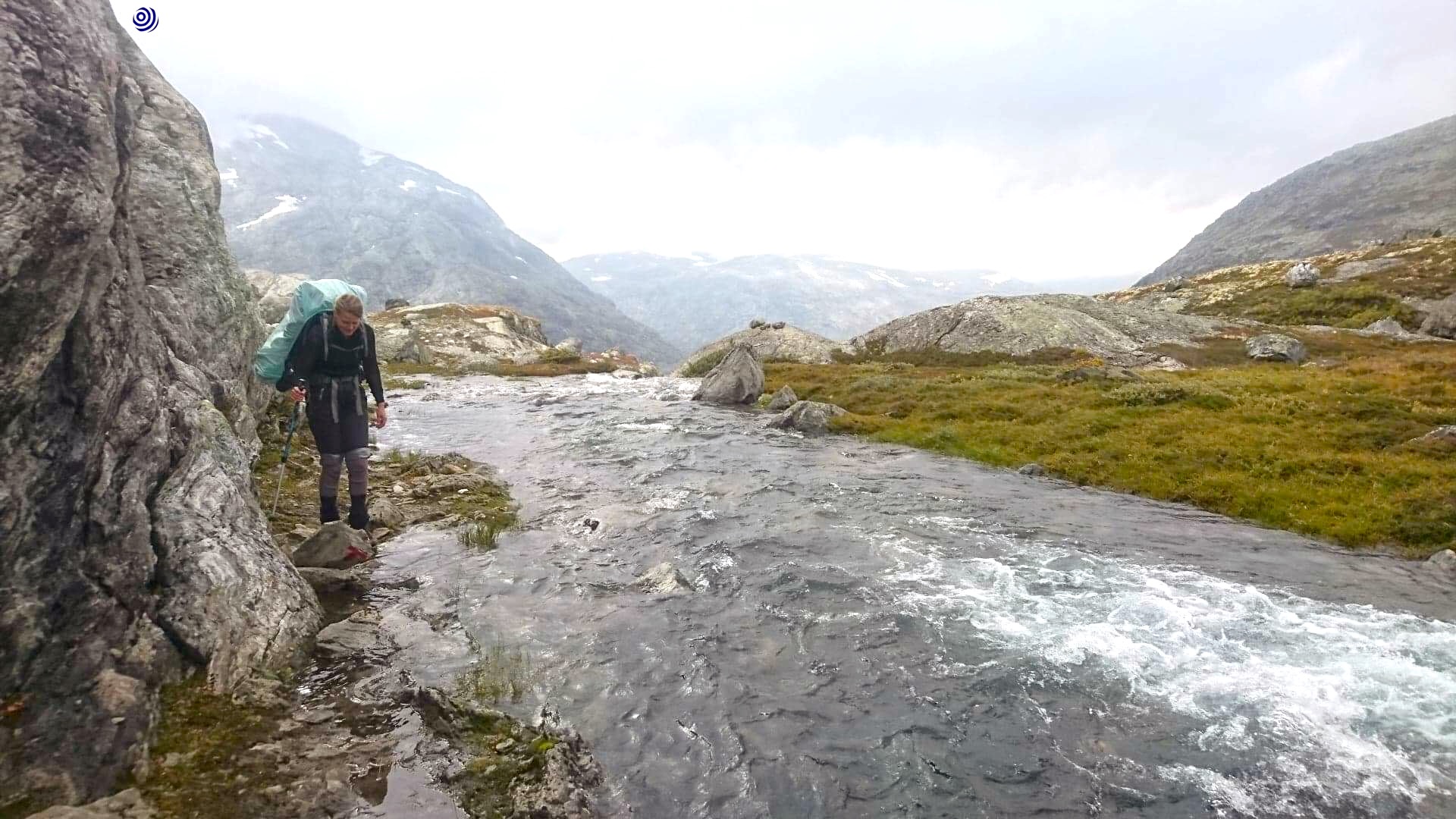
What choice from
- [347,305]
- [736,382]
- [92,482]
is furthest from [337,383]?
[736,382]

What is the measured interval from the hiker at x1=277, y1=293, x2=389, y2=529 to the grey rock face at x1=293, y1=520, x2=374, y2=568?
1036 millimetres

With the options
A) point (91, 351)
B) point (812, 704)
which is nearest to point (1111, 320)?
point (812, 704)

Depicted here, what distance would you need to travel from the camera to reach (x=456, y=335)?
345 ft

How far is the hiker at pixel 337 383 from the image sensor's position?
41.1 feet

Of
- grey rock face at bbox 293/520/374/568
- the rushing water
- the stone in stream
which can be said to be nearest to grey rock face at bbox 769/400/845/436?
the rushing water

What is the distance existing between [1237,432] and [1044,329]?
36625 mm

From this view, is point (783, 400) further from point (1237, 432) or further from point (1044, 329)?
point (1044, 329)

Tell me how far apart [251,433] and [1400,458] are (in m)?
33.5

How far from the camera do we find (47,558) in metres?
6.69

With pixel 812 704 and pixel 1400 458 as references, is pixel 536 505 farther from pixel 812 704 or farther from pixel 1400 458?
pixel 1400 458

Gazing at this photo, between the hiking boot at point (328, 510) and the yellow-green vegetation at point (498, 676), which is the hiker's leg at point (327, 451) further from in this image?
the yellow-green vegetation at point (498, 676)

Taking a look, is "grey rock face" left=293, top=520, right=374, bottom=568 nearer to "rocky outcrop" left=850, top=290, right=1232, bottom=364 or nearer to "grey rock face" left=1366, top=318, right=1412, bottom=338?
"rocky outcrop" left=850, top=290, right=1232, bottom=364

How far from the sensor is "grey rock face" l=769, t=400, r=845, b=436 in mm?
34625

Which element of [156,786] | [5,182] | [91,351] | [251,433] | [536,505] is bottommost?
[536,505]
